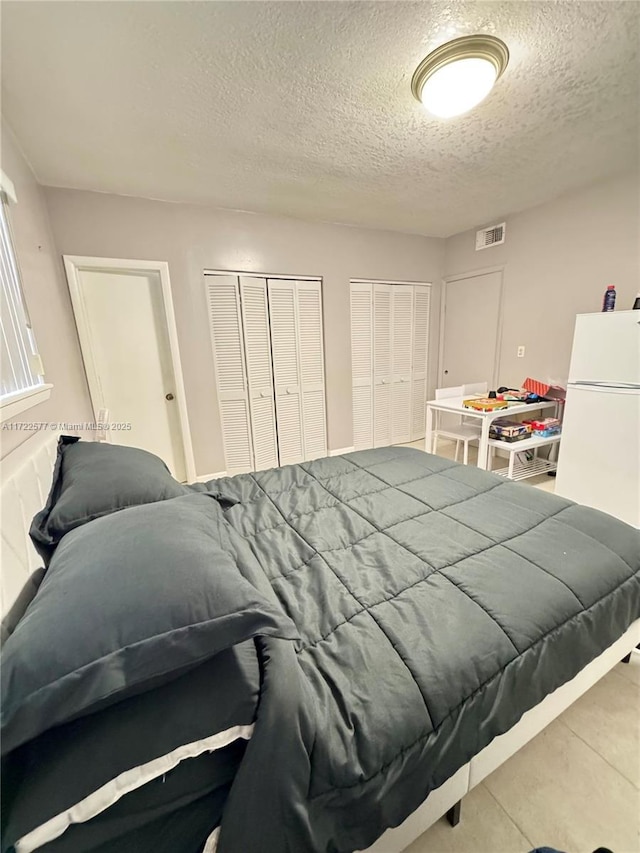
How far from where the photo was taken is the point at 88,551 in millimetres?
785

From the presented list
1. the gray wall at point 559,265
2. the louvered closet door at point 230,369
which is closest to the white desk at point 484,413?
the gray wall at point 559,265

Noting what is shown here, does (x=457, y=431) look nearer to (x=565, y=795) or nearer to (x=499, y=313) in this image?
(x=499, y=313)

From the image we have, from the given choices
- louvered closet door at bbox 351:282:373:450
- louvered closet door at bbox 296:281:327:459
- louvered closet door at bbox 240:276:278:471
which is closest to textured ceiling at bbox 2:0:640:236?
louvered closet door at bbox 240:276:278:471

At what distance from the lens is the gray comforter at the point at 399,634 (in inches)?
25.9

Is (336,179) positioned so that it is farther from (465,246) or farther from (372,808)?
(372,808)

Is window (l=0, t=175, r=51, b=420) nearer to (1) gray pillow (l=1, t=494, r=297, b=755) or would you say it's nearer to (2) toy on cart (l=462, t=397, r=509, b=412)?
(1) gray pillow (l=1, t=494, r=297, b=755)

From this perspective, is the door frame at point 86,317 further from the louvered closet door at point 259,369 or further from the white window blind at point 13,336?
the white window blind at point 13,336

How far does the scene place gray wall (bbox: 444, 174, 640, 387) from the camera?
2619mm

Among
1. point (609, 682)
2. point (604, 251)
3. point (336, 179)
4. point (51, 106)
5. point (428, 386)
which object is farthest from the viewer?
point (428, 386)

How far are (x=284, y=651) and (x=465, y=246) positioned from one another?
436 cm

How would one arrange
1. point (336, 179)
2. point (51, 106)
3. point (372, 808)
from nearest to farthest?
1. point (372, 808)
2. point (51, 106)
3. point (336, 179)

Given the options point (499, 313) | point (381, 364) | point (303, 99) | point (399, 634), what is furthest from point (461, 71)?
point (381, 364)

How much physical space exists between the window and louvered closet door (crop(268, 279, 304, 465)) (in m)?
1.96

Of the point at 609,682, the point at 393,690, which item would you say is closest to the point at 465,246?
the point at 609,682
